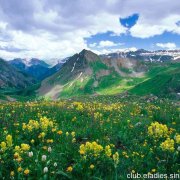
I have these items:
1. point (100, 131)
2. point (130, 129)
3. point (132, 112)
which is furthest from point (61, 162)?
point (132, 112)

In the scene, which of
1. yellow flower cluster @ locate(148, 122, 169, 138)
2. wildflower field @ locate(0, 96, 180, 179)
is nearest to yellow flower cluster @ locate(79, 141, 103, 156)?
wildflower field @ locate(0, 96, 180, 179)

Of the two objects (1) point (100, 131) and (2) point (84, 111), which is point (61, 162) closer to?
(1) point (100, 131)

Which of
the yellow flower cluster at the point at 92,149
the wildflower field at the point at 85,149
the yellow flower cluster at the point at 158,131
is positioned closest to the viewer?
the wildflower field at the point at 85,149

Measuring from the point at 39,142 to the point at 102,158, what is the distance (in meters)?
2.66

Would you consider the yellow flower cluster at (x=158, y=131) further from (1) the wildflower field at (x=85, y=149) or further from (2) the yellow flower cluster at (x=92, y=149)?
(2) the yellow flower cluster at (x=92, y=149)

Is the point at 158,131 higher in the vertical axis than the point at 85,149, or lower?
higher

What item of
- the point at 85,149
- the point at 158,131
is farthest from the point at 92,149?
the point at 158,131

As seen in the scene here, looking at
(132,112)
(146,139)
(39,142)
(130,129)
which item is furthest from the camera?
(132,112)

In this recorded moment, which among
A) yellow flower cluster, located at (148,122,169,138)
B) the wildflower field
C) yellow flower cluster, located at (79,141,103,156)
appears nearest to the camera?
the wildflower field

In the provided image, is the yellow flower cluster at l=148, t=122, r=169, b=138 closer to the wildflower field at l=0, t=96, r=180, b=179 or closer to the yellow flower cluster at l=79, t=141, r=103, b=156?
the wildflower field at l=0, t=96, r=180, b=179

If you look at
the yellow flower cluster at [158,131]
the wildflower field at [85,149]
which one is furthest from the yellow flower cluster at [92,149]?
the yellow flower cluster at [158,131]

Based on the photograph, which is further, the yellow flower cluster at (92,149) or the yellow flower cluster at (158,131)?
the yellow flower cluster at (158,131)

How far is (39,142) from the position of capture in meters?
10.6

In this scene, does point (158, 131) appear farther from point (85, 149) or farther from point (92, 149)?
point (85, 149)
